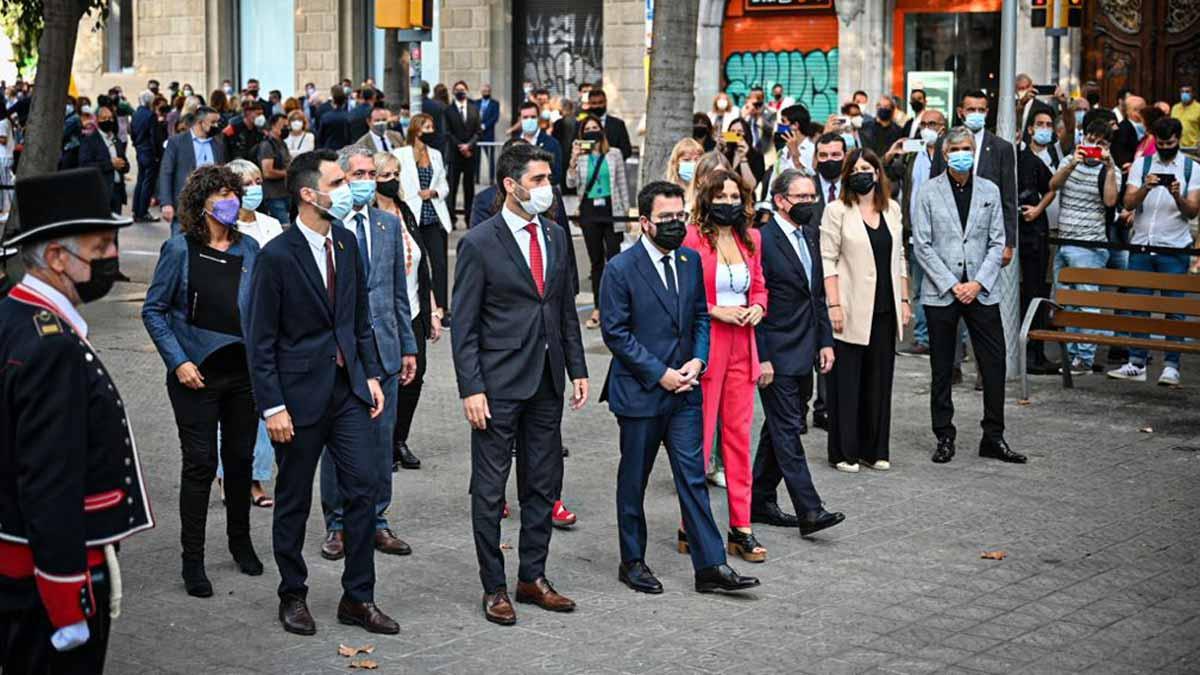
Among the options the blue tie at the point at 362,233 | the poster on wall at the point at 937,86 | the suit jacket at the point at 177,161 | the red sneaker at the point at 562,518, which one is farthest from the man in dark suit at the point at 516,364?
the poster on wall at the point at 937,86

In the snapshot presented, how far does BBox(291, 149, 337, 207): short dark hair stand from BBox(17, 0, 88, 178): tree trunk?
961cm

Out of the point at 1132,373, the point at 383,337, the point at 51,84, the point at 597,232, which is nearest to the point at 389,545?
the point at 383,337

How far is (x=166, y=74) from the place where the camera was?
40000 millimetres

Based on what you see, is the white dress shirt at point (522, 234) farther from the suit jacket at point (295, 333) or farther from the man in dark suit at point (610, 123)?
the man in dark suit at point (610, 123)

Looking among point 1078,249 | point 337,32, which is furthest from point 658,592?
point 337,32

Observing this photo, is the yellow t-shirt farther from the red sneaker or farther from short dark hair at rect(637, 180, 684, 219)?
short dark hair at rect(637, 180, 684, 219)

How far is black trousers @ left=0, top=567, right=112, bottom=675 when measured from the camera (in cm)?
496

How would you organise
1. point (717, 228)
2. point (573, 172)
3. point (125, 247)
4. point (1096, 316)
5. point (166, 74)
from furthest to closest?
point (166, 74)
point (125, 247)
point (573, 172)
point (1096, 316)
point (717, 228)

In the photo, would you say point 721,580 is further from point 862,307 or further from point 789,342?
point 862,307

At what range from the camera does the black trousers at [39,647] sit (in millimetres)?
4957

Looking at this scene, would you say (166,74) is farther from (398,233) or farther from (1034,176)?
(398,233)

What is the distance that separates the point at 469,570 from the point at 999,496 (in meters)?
3.18

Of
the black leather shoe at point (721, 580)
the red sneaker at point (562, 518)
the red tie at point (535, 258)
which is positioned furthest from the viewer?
the red sneaker at point (562, 518)

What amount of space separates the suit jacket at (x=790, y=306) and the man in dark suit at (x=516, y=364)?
1.73 metres
